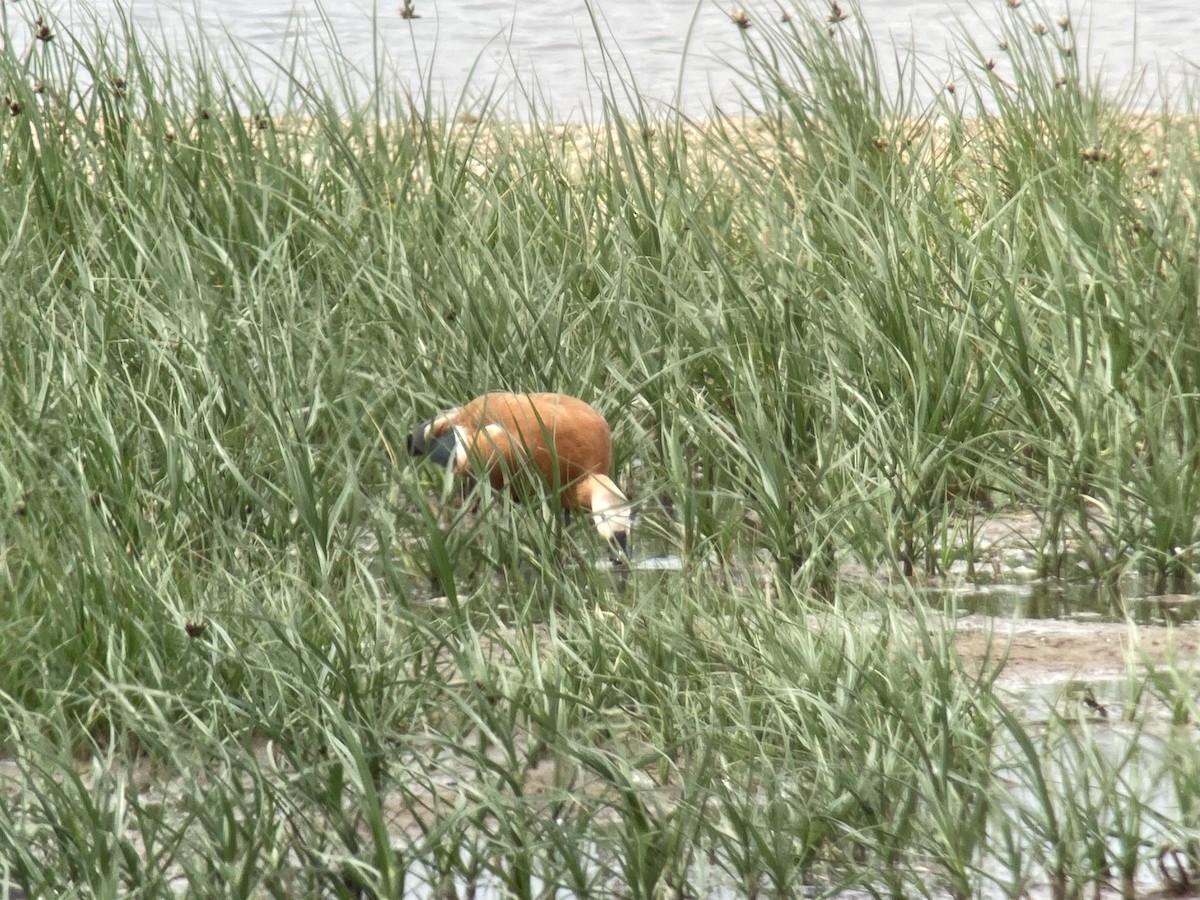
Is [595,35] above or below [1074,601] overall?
above

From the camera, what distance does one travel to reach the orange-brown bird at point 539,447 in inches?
136

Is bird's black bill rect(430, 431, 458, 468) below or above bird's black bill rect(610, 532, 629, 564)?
above

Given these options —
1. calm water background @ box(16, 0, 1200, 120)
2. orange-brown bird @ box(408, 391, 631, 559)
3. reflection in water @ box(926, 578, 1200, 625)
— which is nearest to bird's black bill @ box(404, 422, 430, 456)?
orange-brown bird @ box(408, 391, 631, 559)

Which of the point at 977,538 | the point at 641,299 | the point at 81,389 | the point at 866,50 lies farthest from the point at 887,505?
the point at 866,50

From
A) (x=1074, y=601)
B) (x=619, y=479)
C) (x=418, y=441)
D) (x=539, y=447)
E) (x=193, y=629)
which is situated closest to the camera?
(x=193, y=629)

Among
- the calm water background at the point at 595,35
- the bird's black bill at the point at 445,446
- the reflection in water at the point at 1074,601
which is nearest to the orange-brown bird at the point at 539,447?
the bird's black bill at the point at 445,446

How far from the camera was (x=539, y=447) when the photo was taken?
350cm

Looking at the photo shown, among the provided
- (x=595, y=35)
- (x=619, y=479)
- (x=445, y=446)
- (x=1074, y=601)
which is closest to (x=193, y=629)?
(x=445, y=446)

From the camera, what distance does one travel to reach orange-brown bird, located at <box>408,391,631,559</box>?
345 cm

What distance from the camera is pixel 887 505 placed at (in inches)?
136

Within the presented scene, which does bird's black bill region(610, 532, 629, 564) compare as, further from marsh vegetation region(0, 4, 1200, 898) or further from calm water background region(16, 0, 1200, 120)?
calm water background region(16, 0, 1200, 120)

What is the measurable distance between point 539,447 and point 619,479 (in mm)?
424

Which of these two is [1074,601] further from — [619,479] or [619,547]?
[619,479]

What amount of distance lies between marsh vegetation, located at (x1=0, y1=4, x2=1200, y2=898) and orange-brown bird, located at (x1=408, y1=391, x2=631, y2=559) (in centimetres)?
9
